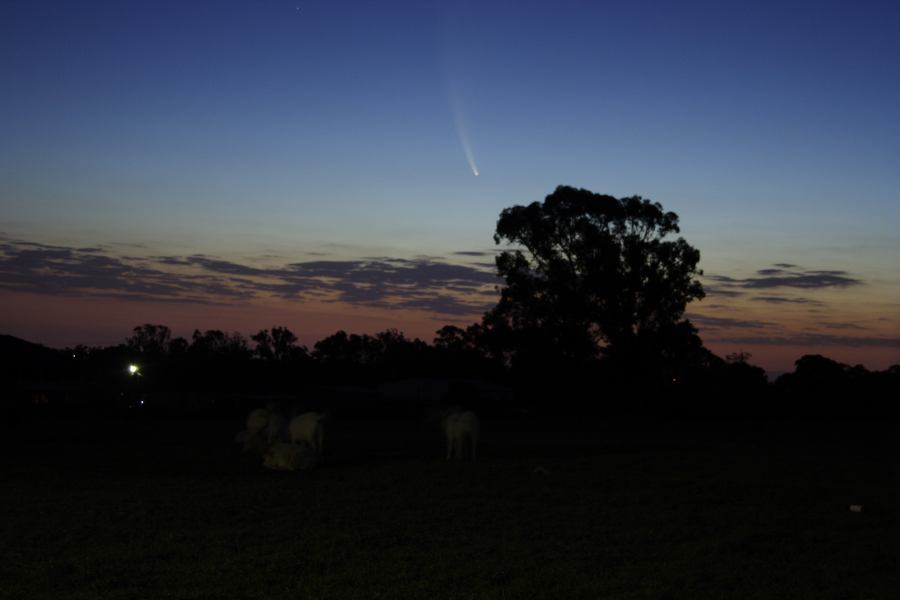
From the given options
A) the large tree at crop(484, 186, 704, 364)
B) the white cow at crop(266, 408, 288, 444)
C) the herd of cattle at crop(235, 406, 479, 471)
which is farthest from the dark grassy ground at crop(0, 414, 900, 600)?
the large tree at crop(484, 186, 704, 364)

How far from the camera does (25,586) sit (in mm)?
10445

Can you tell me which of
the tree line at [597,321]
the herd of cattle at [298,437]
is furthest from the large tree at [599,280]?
the herd of cattle at [298,437]

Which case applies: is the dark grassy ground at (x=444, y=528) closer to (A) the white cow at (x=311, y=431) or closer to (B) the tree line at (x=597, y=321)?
(A) the white cow at (x=311, y=431)

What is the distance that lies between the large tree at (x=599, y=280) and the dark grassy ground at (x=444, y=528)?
36.2 m

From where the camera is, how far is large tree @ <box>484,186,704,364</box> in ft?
206

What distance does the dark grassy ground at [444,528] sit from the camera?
1077cm

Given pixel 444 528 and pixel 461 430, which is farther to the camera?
pixel 461 430

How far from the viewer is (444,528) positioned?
14.3 m

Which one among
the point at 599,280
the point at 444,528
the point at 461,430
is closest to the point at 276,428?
the point at 461,430

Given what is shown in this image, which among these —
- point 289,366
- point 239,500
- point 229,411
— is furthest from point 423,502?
point 289,366

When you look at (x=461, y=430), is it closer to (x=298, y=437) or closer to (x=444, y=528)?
(x=298, y=437)

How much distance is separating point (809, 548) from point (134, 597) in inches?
336

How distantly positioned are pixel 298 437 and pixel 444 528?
39.4ft

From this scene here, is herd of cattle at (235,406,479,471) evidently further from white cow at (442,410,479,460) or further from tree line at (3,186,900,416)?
tree line at (3,186,900,416)
